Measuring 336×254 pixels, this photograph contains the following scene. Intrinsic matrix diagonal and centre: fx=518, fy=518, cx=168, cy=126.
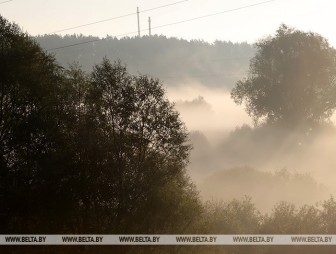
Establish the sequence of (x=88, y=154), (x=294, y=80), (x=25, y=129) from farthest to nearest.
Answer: (x=294, y=80)
(x=25, y=129)
(x=88, y=154)

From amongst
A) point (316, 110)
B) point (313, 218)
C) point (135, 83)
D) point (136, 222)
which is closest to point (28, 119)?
point (135, 83)

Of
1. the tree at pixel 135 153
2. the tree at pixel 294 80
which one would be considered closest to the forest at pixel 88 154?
the tree at pixel 135 153

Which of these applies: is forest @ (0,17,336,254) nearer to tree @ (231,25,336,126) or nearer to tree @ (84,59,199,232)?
tree @ (84,59,199,232)

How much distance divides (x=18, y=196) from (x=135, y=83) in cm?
1128

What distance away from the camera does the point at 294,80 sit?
294 ft

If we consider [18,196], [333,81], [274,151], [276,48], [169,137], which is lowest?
[18,196]

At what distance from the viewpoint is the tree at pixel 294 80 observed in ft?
292

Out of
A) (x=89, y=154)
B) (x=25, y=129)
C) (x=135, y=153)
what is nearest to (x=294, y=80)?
(x=135, y=153)

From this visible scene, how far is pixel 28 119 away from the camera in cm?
3638

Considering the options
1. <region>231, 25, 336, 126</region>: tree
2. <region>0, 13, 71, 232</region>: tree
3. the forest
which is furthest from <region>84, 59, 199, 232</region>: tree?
<region>231, 25, 336, 126</region>: tree

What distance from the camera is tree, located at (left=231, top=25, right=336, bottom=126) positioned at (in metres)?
89.1

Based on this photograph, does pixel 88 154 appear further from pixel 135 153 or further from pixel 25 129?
pixel 25 129

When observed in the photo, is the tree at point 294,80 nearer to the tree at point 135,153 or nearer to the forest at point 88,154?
the forest at point 88,154

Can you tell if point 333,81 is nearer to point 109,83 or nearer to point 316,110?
point 316,110
